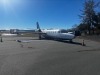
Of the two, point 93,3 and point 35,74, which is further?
point 93,3

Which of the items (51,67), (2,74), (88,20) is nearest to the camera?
(2,74)

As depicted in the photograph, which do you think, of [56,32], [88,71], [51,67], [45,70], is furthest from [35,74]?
[56,32]

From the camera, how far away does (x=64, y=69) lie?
1004cm

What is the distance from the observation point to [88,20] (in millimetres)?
59969

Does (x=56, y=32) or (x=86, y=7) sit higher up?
(x=86, y=7)

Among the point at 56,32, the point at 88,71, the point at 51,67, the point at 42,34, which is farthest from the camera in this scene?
the point at 42,34

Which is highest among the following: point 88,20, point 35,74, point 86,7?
point 86,7

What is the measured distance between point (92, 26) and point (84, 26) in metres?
2.42

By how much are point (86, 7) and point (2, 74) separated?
177 feet

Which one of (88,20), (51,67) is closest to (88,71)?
(51,67)

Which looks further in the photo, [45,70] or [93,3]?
[93,3]

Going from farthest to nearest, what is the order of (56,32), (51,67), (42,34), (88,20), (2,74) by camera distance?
(88,20) < (42,34) < (56,32) < (51,67) < (2,74)

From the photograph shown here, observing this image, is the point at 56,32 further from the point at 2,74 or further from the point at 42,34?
the point at 2,74

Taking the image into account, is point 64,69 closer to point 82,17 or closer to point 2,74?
point 2,74
